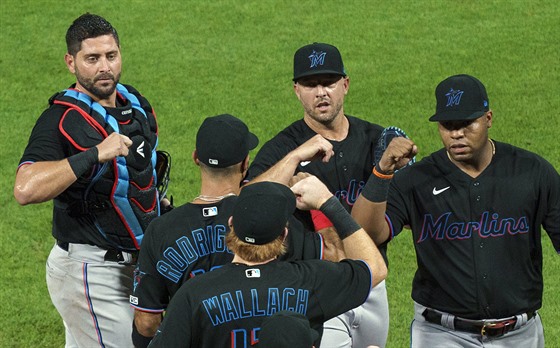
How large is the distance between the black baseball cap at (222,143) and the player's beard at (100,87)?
124cm

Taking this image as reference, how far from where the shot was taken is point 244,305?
15.7ft

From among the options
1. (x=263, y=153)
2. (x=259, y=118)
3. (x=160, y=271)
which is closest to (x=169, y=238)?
(x=160, y=271)

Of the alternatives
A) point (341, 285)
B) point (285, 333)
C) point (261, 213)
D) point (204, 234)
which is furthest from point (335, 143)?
point (285, 333)

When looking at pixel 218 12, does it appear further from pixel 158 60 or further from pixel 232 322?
pixel 232 322

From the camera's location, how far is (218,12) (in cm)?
1455

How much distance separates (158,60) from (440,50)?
3416 millimetres

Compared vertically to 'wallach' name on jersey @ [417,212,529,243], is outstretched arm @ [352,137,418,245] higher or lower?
higher

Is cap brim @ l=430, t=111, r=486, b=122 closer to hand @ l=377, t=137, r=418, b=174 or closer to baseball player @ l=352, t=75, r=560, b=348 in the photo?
baseball player @ l=352, t=75, r=560, b=348

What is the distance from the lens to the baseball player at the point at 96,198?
644cm

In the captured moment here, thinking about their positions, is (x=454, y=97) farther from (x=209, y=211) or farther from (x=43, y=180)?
(x=43, y=180)

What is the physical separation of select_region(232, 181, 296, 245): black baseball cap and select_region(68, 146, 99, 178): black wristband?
1438mm

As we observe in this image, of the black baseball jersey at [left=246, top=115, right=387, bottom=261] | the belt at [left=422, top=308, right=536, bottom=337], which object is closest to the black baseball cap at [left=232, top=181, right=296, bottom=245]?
the black baseball jersey at [left=246, top=115, right=387, bottom=261]

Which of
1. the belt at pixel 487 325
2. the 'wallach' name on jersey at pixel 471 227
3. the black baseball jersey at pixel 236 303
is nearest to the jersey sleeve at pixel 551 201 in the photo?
the 'wallach' name on jersey at pixel 471 227

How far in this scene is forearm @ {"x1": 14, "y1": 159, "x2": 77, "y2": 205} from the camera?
19.9 feet
